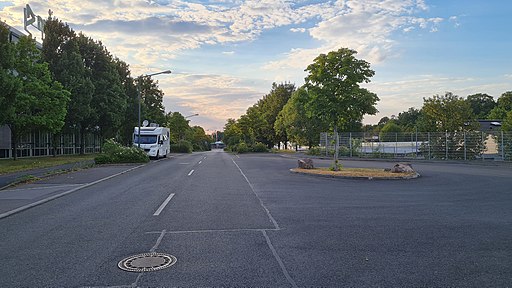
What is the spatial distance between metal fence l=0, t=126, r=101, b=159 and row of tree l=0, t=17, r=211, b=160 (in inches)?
114

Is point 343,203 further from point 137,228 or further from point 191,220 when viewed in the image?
point 137,228

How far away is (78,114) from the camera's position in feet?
129

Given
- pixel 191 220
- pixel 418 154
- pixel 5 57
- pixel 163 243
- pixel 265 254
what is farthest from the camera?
pixel 418 154

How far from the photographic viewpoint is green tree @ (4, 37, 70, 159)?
29.2m

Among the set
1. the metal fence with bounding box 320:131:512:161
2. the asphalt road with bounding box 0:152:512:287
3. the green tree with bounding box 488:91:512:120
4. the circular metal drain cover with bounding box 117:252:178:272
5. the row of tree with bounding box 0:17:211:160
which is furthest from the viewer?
the green tree with bounding box 488:91:512:120

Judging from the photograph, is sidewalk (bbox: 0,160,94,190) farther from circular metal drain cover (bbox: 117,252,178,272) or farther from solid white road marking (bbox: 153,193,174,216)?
circular metal drain cover (bbox: 117,252,178,272)

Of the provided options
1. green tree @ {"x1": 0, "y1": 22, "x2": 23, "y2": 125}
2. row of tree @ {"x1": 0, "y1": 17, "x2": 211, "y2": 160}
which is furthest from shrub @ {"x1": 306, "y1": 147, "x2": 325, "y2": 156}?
green tree @ {"x1": 0, "y1": 22, "x2": 23, "y2": 125}

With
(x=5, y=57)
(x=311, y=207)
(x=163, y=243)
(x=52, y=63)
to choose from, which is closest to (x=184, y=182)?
(x=311, y=207)

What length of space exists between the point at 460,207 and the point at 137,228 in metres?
7.96

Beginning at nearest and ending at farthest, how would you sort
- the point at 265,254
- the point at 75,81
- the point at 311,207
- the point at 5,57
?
the point at 265,254
the point at 311,207
the point at 5,57
the point at 75,81

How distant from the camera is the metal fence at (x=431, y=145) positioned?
1196 inches

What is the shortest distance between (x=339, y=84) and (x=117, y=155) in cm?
1762

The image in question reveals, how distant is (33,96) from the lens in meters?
29.6

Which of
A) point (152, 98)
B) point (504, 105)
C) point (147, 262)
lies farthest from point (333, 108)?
point (504, 105)
